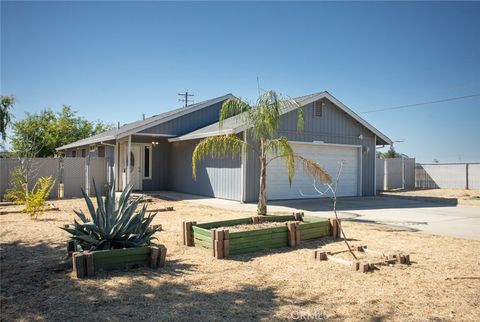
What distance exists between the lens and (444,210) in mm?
13297

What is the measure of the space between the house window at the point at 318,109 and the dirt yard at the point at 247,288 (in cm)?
1003

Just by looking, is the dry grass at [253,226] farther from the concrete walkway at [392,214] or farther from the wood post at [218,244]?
the concrete walkway at [392,214]

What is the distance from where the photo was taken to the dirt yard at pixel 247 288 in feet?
13.0

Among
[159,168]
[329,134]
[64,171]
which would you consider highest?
[329,134]

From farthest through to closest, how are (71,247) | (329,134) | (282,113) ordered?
1. (329,134)
2. (282,113)
3. (71,247)

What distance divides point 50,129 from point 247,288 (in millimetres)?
38257

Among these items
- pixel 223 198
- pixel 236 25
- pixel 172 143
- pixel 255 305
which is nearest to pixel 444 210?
pixel 223 198

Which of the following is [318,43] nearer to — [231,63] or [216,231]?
[231,63]

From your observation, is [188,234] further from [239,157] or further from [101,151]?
[101,151]

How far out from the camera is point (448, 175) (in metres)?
25.1

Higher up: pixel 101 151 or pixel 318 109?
pixel 318 109

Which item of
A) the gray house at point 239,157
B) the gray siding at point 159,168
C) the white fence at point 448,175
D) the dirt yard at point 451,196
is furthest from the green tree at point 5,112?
the white fence at point 448,175

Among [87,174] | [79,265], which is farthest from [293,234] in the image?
[87,174]

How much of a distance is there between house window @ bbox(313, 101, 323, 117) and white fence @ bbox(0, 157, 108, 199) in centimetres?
1036
